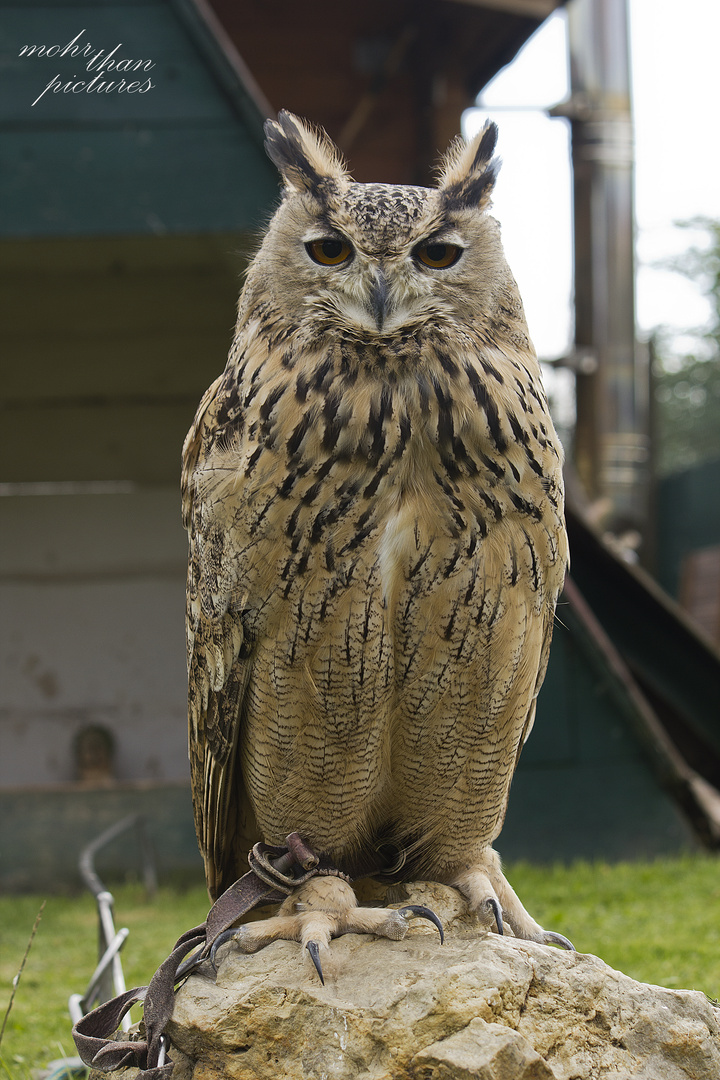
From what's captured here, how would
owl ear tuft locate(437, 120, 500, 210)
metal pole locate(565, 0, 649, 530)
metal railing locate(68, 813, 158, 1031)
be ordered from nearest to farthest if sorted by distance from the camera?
owl ear tuft locate(437, 120, 500, 210) → metal railing locate(68, 813, 158, 1031) → metal pole locate(565, 0, 649, 530)

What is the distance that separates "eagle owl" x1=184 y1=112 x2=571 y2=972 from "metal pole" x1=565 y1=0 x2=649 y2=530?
6.29 metres

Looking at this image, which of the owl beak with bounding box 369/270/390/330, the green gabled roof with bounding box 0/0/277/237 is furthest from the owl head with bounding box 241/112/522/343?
the green gabled roof with bounding box 0/0/277/237

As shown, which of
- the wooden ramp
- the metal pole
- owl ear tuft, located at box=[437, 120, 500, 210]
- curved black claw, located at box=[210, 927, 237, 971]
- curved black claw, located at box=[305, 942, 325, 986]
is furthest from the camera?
the metal pole

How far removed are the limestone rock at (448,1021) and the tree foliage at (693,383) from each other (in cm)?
1302

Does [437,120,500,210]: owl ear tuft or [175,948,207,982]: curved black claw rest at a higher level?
[437,120,500,210]: owl ear tuft

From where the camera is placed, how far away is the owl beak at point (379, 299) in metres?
1.67

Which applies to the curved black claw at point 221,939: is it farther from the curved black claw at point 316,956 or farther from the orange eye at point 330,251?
the orange eye at point 330,251

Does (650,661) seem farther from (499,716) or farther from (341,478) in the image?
(341,478)

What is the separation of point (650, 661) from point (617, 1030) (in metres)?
4.37

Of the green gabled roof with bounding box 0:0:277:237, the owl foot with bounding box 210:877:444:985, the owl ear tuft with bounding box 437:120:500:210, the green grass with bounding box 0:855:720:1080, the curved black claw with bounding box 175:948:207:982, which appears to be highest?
the green gabled roof with bounding box 0:0:277:237

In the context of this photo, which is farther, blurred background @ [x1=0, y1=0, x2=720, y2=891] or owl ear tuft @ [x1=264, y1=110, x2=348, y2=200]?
blurred background @ [x1=0, y1=0, x2=720, y2=891]

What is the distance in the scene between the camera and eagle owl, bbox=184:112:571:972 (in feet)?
5.56

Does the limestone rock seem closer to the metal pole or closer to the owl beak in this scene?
the owl beak

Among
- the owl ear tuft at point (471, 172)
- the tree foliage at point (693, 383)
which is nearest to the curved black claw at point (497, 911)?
the owl ear tuft at point (471, 172)
